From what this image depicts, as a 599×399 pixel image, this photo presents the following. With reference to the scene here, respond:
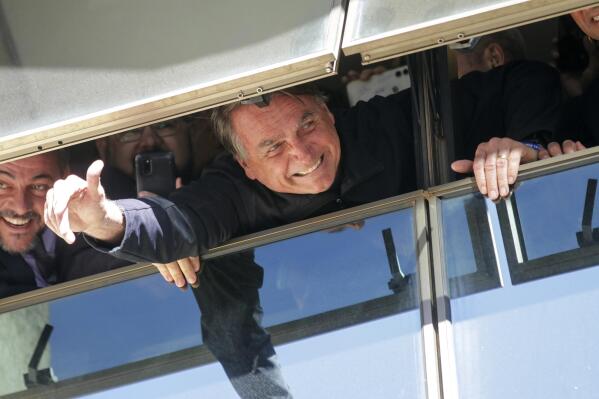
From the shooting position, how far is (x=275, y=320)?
13.3 ft

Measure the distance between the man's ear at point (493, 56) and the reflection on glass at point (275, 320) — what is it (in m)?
0.97

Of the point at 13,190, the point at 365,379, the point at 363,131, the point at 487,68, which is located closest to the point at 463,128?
the point at 363,131

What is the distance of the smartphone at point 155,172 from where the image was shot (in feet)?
14.5

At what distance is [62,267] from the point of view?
179 inches

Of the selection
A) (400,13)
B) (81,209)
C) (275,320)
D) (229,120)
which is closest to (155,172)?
(229,120)

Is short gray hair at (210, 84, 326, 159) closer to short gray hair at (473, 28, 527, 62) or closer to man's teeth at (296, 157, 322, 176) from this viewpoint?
man's teeth at (296, 157, 322, 176)

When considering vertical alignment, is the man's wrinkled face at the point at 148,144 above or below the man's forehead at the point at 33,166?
above

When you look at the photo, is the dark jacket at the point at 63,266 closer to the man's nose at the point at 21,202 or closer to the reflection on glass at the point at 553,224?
the man's nose at the point at 21,202

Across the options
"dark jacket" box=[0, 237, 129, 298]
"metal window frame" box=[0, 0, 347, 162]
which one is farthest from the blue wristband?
"dark jacket" box=[0, 237, 129, 298]

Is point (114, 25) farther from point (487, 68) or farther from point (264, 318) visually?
point (487, 68)

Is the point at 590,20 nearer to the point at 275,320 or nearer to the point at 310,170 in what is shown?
the point at 310,170

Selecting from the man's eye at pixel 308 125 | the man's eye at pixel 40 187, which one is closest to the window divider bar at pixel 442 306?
the man's eye at pixel 308 125

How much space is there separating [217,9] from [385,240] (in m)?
0.74

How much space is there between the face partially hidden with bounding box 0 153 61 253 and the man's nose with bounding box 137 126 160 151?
10.9 inches
